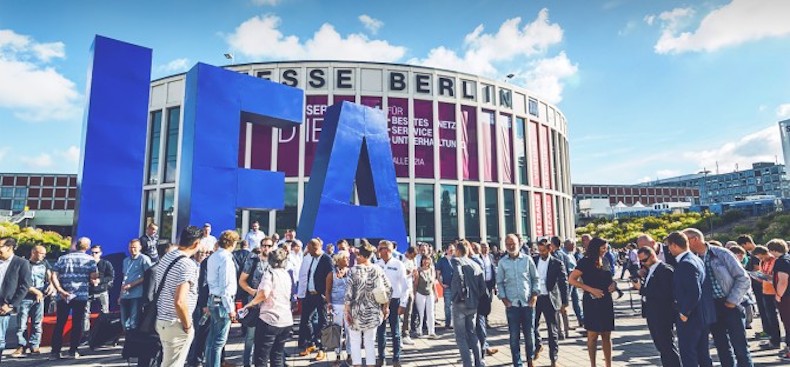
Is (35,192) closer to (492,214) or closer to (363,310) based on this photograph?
(492,214)

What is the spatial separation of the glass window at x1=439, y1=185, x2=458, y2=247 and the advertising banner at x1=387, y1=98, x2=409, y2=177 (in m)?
3.07

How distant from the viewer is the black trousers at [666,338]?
4461mm

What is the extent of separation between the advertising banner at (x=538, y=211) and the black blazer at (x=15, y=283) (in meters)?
29.4

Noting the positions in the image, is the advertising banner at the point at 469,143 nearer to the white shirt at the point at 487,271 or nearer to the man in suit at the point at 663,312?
the white shirt at the point at 487,271

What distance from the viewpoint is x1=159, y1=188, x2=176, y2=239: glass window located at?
87.2 feet

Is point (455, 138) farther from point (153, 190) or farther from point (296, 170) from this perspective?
point (153, 190)

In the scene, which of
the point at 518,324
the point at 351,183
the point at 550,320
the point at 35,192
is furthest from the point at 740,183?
the point at 35,192

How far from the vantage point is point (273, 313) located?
461cm

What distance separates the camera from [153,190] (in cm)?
2748

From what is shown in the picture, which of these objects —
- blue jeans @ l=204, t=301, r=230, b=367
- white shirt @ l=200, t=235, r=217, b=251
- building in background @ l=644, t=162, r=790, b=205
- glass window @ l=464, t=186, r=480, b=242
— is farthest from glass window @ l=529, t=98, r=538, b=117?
building in background @ l=644, t=162, r=790, b=205

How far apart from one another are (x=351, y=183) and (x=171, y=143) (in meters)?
22.0

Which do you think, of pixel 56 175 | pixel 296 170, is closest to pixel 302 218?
pixel 296 170

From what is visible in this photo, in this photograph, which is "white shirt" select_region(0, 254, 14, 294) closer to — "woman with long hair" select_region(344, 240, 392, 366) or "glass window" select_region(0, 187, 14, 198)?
"woman with long hair" select_region(344, 240, 392, 366)

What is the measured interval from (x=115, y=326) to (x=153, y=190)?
82.2 feet
